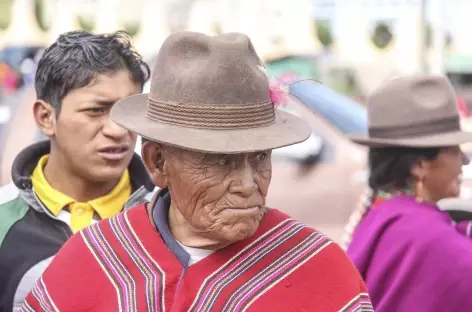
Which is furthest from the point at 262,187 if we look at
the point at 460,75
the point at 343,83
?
the point at 460,75

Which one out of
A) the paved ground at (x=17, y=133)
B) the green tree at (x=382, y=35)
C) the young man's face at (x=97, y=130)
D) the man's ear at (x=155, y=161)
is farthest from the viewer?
the green tree at (x=382, y=35)

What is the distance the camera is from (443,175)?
3.51 meters

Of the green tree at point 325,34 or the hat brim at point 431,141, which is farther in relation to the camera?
the green tree at point 325,34

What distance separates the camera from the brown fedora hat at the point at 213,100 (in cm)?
234

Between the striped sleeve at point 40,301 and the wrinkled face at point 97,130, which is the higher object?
the wrinkled face at point 97,130

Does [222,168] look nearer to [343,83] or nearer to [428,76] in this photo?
[428,76]

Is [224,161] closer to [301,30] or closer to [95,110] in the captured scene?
[95,110]

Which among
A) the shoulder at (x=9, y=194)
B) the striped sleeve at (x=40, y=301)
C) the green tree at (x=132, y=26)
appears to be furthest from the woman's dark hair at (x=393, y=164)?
the green tree at (x=132, y=26)

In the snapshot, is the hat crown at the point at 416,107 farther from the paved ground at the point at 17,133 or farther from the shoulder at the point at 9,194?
the paved ground at the point at 17,133

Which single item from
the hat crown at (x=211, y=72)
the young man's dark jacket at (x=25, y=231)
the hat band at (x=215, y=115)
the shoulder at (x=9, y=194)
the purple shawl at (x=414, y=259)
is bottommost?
the purple shawl at (x=414, y=259)

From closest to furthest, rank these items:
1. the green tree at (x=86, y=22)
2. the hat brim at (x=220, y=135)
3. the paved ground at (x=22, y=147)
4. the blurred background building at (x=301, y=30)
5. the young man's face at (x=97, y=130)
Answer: the hat brim at (x=220, y=135), the young man's face at (x=97, y=130), the paved ground at (x=22, y=147), the blurred background building at (x=301, y=30), the green tree at (x=86, y=22)

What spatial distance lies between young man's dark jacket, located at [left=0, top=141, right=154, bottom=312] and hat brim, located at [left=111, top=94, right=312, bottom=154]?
734 mm

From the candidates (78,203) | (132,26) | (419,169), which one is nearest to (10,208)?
(78,203)

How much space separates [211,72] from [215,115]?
114 millimetres
